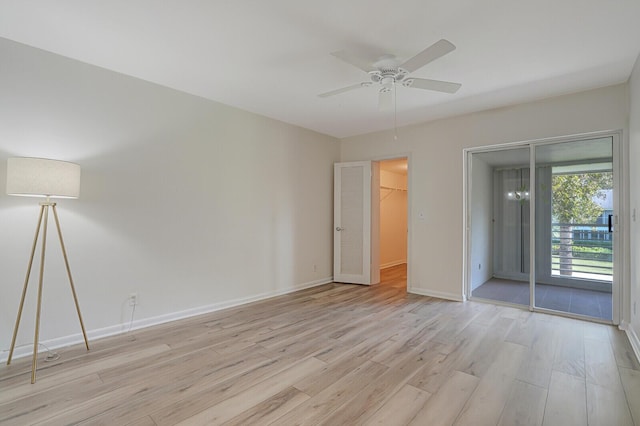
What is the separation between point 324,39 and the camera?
8.21 ft

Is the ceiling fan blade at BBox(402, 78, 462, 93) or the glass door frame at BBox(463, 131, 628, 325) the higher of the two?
the ceiling fan blade at BBox(402, 78, 462, 93)

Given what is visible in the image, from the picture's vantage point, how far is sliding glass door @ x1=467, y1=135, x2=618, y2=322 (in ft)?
11.7

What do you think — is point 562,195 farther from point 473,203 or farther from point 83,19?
point 83,19

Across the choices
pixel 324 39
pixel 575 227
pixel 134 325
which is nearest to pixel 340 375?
pixel 134 325

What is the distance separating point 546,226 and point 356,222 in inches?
108

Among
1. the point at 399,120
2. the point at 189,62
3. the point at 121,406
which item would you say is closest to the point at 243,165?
the point at 189,62

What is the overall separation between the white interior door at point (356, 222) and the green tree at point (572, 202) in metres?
2.55

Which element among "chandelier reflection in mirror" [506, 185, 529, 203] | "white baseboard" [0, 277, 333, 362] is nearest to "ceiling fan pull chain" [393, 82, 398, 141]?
"chandelier reflection in mirror" [506, 185, 529, 203]

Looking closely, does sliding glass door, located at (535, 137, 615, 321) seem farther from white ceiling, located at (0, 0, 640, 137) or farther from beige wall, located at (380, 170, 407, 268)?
beige wall, located at (380, 170, 407, 268)

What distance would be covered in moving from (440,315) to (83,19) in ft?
14.8

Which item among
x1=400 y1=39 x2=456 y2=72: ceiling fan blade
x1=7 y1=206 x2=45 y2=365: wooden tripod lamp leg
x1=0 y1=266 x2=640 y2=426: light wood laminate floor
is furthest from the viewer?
x1=7 y1=206 x2=45 y2=365: wooden tripod lamp leg

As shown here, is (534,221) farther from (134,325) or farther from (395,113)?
(134,325)

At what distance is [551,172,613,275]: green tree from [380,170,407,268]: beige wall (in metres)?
3.48

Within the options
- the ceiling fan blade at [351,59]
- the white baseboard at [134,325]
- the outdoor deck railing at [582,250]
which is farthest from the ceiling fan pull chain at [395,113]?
the white baseboard at [134,325]
